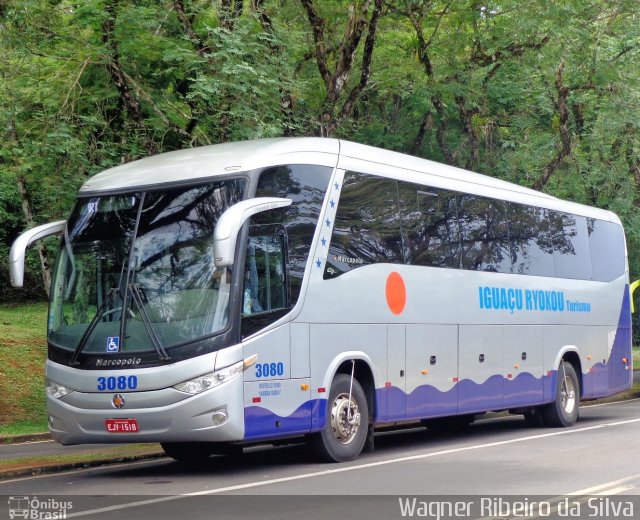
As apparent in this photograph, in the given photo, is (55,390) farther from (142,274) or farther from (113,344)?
(142,274)

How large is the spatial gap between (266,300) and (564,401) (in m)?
8.89

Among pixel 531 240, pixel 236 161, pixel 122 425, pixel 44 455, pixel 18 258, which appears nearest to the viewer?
pixel 122 425

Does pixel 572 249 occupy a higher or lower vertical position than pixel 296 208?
lower

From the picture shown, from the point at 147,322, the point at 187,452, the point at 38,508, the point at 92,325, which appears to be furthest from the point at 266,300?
the point at 38,508

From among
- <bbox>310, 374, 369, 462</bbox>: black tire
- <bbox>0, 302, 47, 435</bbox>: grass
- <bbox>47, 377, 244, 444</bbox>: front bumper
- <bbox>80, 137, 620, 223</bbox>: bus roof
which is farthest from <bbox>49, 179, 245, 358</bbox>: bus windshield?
<bbox>0, 302, 47, 435</bbox>: grass

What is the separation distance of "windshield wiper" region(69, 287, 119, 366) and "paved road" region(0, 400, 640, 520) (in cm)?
137

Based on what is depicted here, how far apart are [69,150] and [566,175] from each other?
14.5 meters

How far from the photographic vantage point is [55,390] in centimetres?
1262

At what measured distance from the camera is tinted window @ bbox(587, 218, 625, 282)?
21188 mm

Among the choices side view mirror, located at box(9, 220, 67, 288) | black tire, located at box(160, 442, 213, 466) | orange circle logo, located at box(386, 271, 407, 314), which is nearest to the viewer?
side view mirror, located at box(9, 220, 67, 288)

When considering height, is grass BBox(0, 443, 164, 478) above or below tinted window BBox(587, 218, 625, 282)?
below

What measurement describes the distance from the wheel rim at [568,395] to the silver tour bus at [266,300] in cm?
288

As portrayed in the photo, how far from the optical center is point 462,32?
2395cm

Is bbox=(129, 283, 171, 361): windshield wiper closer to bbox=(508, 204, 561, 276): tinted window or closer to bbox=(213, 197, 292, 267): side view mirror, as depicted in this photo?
bbox=(213, 197, 292, 267): side view mirror
